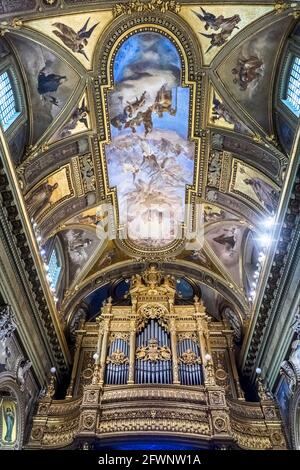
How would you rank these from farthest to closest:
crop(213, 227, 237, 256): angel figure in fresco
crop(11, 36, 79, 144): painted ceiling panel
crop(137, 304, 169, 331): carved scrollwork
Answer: crop(213, 227, 237, 256): angel figure in fresco → crop(137, 304, 169, 331): carved scrollwork → crop(11, 36, 79, 144): painted ceiling panel

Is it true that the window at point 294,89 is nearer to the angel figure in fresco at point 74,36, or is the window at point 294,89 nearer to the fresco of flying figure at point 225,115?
the fresco of flying figure at point 225,115

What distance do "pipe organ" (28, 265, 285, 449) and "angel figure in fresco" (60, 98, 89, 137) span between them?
313 inches

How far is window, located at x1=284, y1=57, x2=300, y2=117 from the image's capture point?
12.5 m

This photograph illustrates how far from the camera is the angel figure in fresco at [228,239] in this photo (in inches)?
728

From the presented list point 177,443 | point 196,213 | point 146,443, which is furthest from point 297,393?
point 196,213

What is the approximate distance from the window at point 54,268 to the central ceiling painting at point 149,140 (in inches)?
140

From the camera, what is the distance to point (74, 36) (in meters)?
13.1

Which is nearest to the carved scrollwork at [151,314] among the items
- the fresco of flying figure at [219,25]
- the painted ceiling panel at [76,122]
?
the painted ceiling panel at [76,122]

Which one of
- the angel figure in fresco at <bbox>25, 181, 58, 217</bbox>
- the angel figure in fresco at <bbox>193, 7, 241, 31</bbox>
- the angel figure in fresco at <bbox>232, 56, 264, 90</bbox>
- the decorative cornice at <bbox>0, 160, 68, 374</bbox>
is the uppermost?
the angel figure in fresco at <bbox>193, 7, 241, 31</bbox>

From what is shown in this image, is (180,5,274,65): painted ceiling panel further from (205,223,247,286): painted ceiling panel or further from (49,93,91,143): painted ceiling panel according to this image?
(205,223,247,286): painted ceiling panel

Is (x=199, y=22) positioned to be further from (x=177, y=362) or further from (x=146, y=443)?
(x=146, y=443)

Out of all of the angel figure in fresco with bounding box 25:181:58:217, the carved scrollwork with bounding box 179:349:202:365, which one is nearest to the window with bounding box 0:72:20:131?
the angel figure in fresco with bounding box 25:181:58:217

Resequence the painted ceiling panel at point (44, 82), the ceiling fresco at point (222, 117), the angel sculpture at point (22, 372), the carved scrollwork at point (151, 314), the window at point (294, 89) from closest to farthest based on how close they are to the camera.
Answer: the window at point (294, 89) → the angel sculpture at point (22, 372) → the painted ceiling panel at point (44, 82) → the ceiling fresco at point (222, 117) → the carved scrollwork at point (151, 314)

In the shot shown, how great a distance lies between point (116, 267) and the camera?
20.3m
